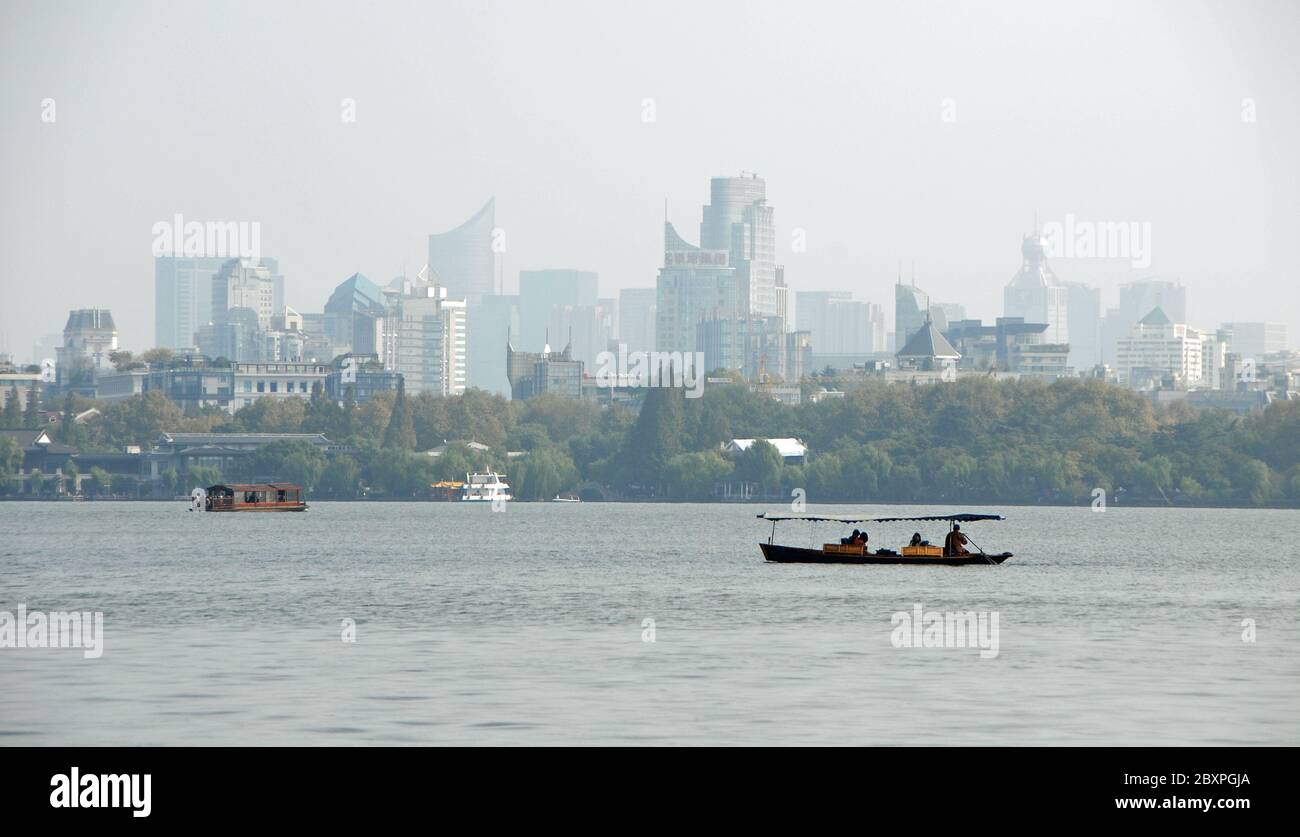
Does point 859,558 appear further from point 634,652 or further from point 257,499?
point 257,499

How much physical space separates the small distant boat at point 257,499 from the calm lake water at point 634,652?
80.5m

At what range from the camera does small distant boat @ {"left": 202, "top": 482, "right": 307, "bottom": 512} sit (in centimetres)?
18762

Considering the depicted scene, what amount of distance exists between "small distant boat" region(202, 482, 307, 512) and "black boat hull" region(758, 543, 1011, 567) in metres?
103

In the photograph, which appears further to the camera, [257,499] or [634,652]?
[257,499]

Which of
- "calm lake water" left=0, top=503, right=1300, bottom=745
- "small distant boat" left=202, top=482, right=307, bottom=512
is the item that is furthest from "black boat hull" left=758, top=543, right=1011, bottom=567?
"small distant boat" left=202, top=482, right=307, bottom=512

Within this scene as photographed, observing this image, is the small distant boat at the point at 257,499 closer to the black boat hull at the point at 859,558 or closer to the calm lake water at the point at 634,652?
the calm lake water at the point at 634,652

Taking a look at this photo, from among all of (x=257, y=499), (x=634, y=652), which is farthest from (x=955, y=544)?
(x=257, y=499)

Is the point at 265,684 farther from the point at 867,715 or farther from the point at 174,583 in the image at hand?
the point at 174,583

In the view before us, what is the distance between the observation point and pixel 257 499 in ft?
627

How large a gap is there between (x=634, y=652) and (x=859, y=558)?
1329 inches

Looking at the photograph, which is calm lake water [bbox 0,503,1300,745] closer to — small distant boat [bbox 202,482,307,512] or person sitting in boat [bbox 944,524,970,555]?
person sitting in boat [bbox 944,524,970,555]
